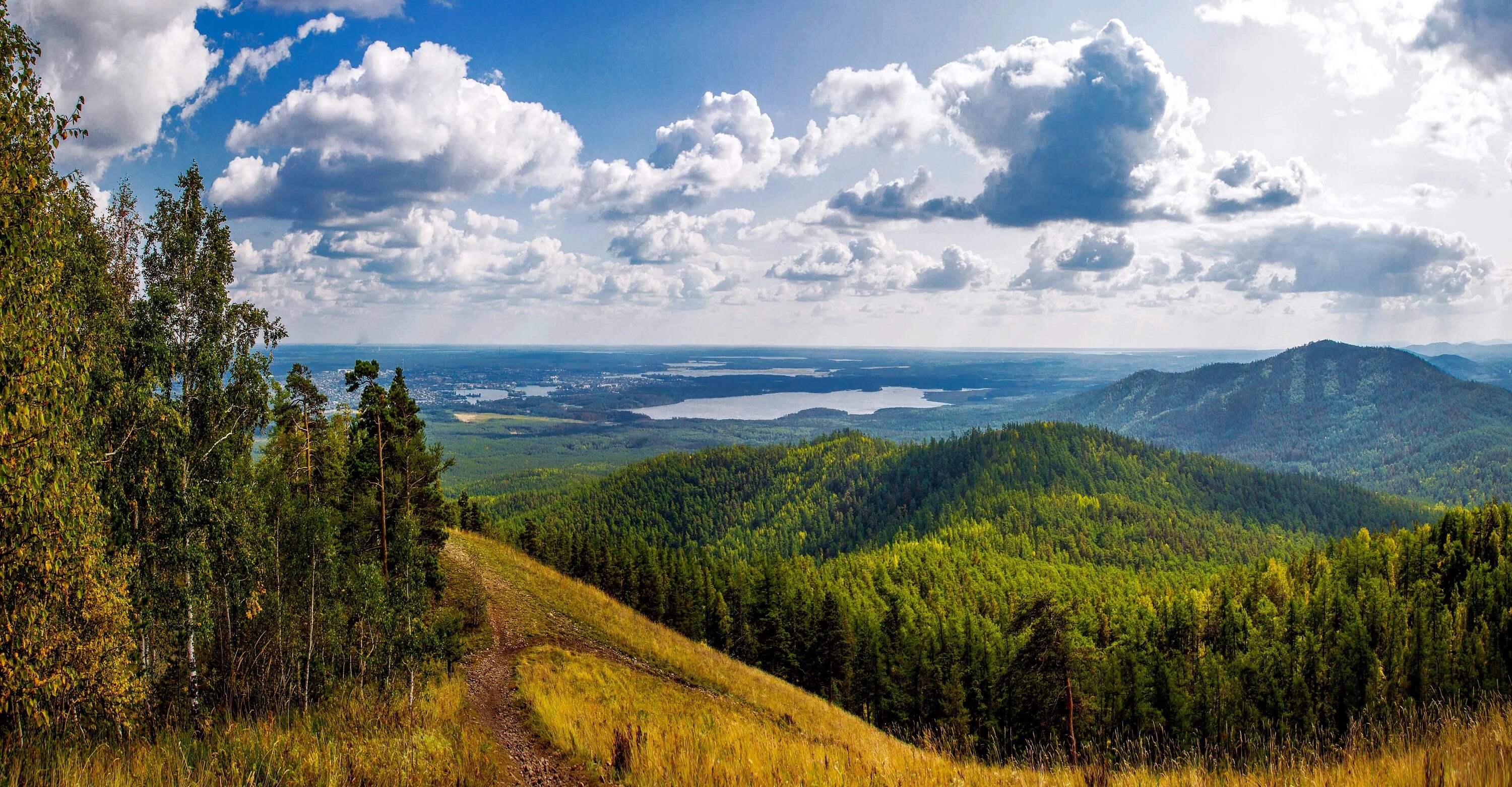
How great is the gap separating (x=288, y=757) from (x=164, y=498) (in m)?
10.5

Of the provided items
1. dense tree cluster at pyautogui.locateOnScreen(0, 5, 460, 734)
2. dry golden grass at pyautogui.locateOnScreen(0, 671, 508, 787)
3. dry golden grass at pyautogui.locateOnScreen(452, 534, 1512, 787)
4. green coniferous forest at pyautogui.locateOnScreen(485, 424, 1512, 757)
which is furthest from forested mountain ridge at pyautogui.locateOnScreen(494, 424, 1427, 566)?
dry golden grass at pyautogui.locateOnScreen(0, 671, 508, 787)

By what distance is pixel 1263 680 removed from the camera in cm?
5659

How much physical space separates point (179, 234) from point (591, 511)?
155067 millimetres

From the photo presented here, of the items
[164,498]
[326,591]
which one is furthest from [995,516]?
[164,498]

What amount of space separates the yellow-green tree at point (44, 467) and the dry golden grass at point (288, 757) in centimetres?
178

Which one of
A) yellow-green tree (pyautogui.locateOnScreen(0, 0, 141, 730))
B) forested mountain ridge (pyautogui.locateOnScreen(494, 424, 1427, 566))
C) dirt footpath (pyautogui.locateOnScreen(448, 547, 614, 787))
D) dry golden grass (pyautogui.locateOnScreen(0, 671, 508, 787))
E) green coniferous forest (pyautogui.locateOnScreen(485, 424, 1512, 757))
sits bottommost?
forested mountain ridge (pyautogui.locateOnScreen(494, 424, 1427, 566))

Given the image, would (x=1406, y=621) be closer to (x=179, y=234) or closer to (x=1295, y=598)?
(x=1295, y=598)

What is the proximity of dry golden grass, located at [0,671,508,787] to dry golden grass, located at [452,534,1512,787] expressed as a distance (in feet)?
8.10

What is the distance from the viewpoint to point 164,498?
50.1ft

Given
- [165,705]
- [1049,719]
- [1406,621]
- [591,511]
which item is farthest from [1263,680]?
[591,511]

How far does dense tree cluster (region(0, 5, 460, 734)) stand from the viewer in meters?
9.95

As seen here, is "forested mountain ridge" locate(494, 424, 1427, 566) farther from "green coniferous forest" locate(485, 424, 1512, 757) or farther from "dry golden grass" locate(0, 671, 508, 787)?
"dry golden grass" locate(0, 671, 508, 787)

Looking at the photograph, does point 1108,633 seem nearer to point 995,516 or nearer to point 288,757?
point 288,757

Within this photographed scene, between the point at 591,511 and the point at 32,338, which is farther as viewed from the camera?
the point at 591,511
